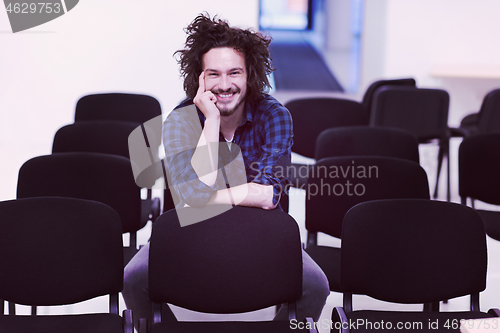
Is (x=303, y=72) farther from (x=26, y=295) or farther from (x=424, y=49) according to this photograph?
(x=26, y=295)

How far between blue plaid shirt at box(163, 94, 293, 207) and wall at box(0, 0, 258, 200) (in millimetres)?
3350

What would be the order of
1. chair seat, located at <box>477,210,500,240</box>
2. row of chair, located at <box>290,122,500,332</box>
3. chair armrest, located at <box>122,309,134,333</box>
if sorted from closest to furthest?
chair armrest, located at <box>122,309,134,333</box>
row of chair, located at <box>290,122,500,332</box>
chair seat, located at <box>477,210,500,240</box>

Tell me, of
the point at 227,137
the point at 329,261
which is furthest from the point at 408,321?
the point at 227,137

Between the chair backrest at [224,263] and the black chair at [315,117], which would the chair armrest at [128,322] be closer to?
the chair backrest at [224,263]

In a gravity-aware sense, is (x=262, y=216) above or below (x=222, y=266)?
above

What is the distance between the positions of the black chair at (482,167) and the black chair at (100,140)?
1.73 m

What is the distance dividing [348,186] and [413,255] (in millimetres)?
621

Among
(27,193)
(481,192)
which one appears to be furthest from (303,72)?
(27,193)

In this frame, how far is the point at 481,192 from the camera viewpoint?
2787 millimetres

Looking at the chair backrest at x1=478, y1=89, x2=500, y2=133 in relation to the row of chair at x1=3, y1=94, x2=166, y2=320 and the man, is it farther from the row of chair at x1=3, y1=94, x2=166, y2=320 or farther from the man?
the row of chair at x1=3, y1=94, x2=166, y2=320

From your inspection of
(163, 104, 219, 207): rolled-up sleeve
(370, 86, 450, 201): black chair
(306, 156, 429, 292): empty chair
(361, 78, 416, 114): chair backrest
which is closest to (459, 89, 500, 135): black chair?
(370, 86, 450, 201): black chair

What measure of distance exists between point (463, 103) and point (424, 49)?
30.6 inches

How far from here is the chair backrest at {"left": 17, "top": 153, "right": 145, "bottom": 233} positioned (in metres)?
2.33

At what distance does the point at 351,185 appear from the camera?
2.40 m
